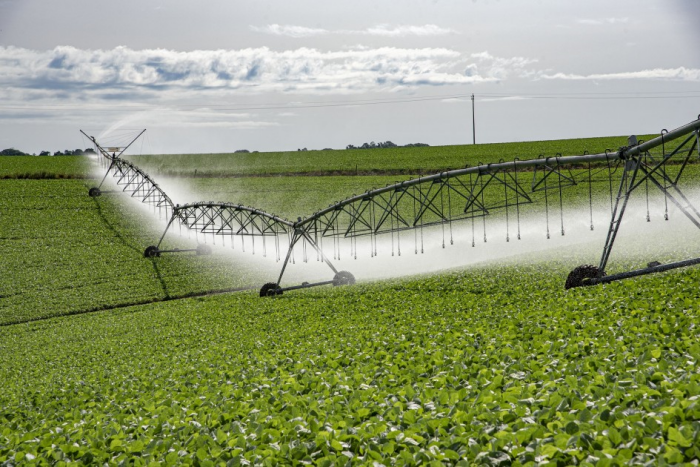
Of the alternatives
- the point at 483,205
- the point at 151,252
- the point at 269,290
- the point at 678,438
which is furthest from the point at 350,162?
the point at 678,438

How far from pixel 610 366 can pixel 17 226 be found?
5552 centimetres

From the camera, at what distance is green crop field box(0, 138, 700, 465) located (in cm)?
775

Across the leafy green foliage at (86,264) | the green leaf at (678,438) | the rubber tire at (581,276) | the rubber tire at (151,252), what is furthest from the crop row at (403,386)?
the rubber tire at (151,252)

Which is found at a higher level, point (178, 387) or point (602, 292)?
point (602, 292)

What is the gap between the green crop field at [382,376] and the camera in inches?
305

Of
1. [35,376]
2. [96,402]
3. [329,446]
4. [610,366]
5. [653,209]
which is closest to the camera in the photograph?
[329,446]

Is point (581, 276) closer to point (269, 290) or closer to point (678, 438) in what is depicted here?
point (678, 438)

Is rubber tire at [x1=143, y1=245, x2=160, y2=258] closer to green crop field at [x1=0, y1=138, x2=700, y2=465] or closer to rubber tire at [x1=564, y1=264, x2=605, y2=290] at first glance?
green crop field at [x1=0, y1=138, x2=700, y2=465]

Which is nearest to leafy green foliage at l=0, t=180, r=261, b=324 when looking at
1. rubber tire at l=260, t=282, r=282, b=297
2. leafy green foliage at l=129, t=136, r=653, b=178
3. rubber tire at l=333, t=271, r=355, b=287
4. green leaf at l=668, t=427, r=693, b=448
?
rubber tire at l=260, t=282, r=282, b=297

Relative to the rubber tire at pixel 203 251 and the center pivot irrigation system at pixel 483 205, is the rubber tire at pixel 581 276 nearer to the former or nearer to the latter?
the center pivot irrigation system at pixel 483 205

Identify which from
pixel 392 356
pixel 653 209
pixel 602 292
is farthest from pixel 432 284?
pixel 653 209

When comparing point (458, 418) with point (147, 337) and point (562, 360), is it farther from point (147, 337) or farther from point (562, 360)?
point (147, 337)

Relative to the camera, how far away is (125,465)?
361 inches

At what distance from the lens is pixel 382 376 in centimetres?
1234
